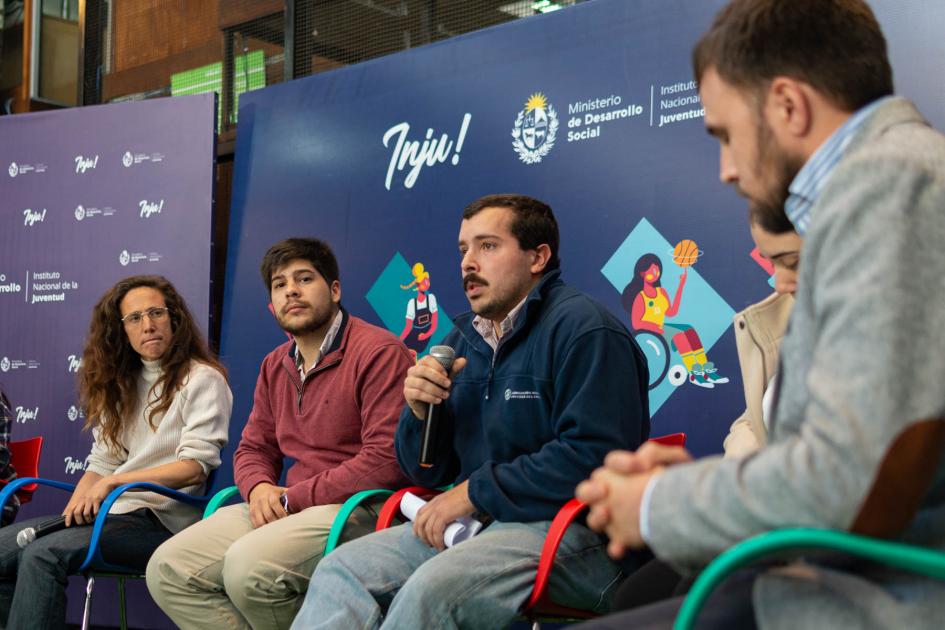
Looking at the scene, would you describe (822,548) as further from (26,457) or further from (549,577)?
(26,457)

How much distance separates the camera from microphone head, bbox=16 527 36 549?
363 cm

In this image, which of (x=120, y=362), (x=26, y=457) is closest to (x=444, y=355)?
(x=120, y=362)

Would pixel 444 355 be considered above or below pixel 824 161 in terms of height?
below

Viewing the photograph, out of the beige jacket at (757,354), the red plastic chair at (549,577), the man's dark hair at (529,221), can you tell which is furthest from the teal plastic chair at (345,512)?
the beige jacket at (757,354)

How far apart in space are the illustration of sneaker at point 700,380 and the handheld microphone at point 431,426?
115 cm

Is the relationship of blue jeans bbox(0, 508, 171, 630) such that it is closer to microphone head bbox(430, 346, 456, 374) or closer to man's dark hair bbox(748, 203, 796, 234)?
microphone head bbox(430, 346, 456, 374)

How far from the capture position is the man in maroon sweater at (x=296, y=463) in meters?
3.07

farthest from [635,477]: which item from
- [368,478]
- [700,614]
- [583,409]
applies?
[368,478]

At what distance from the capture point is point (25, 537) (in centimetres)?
364

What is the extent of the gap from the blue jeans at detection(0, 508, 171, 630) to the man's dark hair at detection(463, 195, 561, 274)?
5.46ft

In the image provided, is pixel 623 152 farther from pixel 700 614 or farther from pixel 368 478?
pixel 700 614

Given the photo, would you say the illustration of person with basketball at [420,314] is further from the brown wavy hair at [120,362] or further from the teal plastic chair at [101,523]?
the teal plastic chair at [101,523]

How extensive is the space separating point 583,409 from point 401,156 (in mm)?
2319

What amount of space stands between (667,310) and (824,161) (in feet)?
8.19
